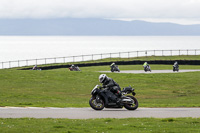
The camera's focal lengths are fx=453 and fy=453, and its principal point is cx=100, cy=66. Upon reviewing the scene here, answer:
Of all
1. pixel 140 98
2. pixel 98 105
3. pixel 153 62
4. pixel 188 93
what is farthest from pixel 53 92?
pixel 153 62

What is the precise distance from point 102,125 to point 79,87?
784 inches

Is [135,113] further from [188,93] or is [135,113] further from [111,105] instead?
[188,93]

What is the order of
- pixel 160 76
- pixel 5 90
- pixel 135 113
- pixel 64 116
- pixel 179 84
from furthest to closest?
pixel 160 76 < pixel 179 84 < pixel 5 90 < pixel 135 113 < pixel 64 116

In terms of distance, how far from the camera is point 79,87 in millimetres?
34000

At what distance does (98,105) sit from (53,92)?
12323mm

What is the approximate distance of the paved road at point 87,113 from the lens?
56.0 feet

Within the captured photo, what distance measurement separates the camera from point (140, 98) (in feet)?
93.4

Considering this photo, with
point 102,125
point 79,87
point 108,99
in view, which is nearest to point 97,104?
point 108,99

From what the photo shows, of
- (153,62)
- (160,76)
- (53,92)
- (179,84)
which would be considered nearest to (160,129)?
(53,92)

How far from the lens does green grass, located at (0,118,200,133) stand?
1309 cm

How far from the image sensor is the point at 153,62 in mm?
70188

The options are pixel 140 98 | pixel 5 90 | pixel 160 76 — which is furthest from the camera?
pixel 160 76

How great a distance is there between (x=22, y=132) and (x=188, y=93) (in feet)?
66.5

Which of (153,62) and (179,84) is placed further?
(153,62)
